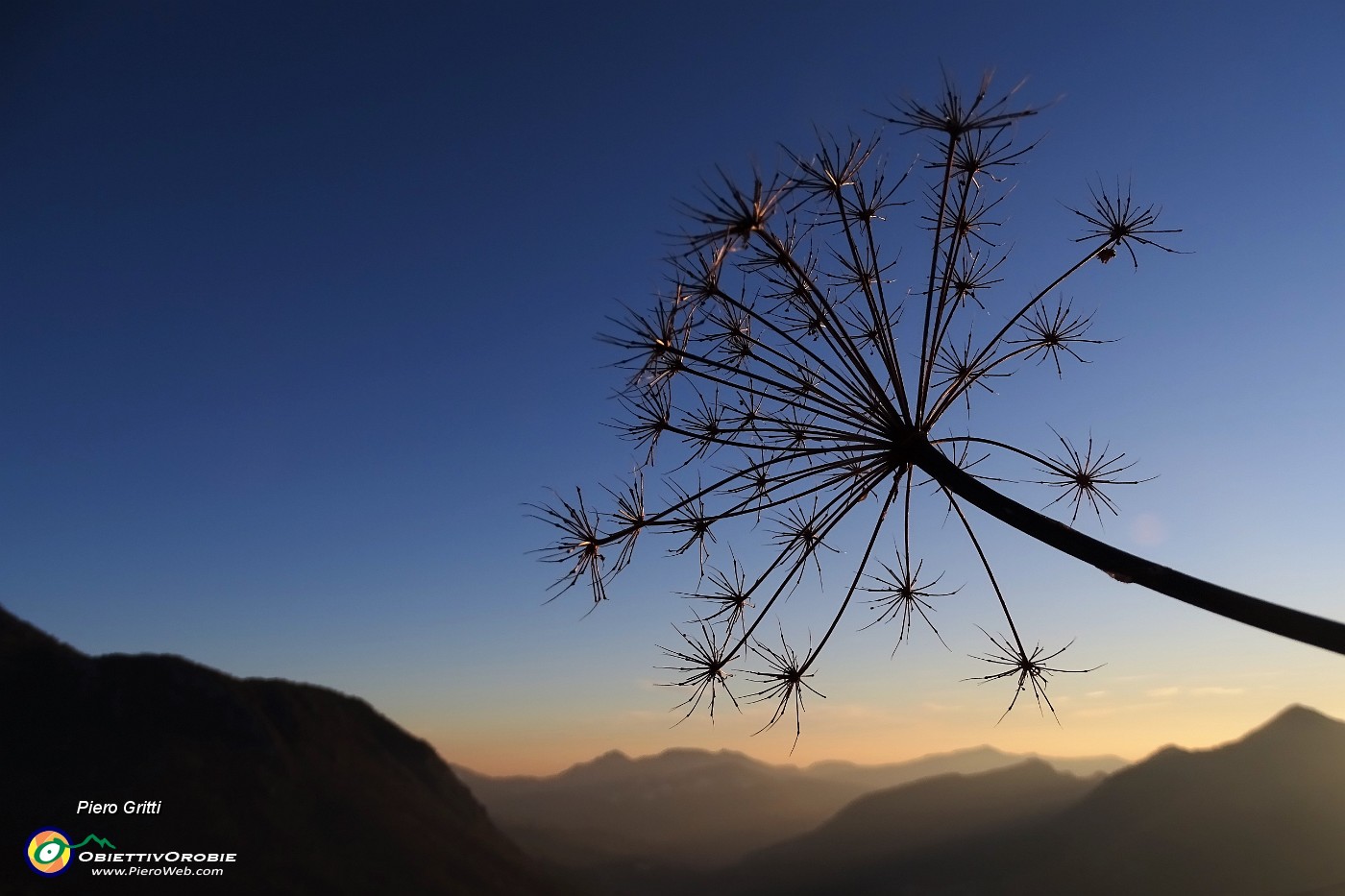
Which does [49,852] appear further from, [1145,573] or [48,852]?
[1145,573]

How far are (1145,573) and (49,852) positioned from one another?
87.3 metres

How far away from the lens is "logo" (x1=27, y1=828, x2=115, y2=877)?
2378 inches

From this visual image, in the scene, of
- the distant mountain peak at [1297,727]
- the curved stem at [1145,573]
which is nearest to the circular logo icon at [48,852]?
the curved stem at [1145,573]

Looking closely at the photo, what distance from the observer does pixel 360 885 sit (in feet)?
269

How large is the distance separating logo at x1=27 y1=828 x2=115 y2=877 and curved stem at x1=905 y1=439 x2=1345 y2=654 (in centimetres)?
7782

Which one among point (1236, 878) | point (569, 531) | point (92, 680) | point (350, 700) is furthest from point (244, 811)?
point (1236, 878)

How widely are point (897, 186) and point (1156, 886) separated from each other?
151m

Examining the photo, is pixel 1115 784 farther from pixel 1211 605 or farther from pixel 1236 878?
pixel 1211 605

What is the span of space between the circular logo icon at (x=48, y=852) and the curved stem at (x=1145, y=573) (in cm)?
7816

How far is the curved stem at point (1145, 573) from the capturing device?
312 centimetres

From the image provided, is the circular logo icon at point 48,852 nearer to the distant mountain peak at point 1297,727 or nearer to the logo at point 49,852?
the logo at point 49,852

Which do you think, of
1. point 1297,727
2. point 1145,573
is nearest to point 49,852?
point 1145,573

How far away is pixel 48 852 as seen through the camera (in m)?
63.8

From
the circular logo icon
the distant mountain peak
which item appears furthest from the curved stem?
the distant mountain peak
